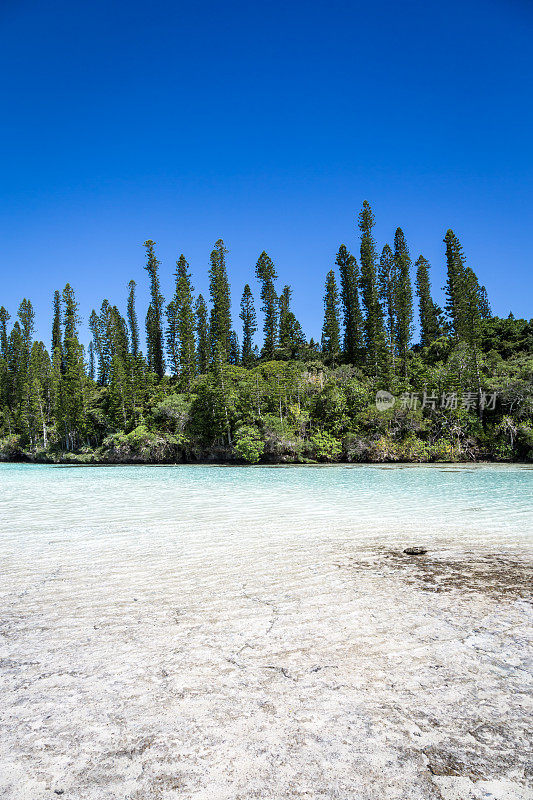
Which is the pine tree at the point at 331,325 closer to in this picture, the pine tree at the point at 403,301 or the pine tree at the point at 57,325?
the pine tree at the point at 403,301

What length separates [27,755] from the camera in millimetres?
2271

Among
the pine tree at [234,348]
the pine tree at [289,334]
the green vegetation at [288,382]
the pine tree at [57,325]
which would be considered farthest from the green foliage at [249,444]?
the pine tree at [57,325]

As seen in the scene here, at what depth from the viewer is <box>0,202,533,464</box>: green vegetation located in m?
32.9

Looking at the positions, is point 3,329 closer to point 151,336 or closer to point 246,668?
point 151,336

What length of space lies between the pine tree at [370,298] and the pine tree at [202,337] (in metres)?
20.0

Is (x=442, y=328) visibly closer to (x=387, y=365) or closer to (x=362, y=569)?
(x=387, y=365)

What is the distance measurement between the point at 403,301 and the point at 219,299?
23.3m

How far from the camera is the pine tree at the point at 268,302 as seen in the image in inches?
2350

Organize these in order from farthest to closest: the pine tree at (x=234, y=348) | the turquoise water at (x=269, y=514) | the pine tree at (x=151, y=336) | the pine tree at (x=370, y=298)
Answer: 1. the pine tree at (x=234, y=348)
2. the pine tree at (x=151, y=336)
3. the pine tree at (x=370, y=298)
4. the turquoise water at (x=269, y=514)

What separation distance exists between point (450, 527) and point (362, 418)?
26.1 m

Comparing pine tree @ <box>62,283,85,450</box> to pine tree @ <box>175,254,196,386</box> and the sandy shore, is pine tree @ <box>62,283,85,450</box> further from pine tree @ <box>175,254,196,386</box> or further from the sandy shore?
the sandy shore

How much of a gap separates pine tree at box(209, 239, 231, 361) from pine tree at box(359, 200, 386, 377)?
57.9 feet

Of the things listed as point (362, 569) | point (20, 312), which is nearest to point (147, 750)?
point (362, 569)

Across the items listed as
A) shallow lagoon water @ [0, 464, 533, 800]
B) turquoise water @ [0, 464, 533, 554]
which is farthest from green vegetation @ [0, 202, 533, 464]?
shallow lagoon water @ [0, 464, 533, 800]
